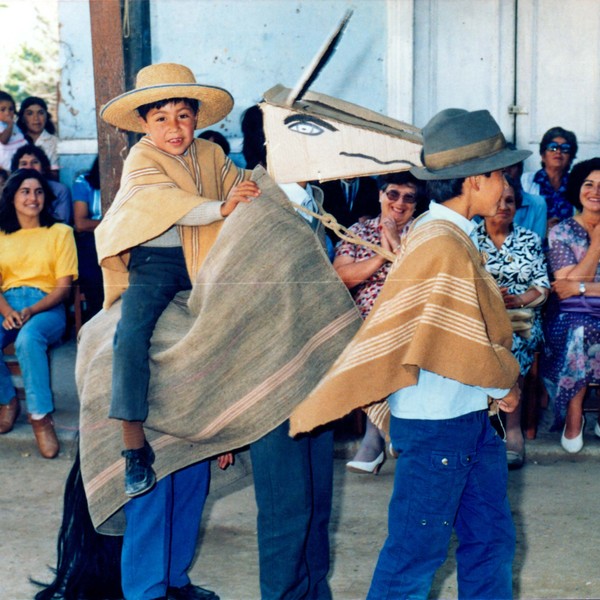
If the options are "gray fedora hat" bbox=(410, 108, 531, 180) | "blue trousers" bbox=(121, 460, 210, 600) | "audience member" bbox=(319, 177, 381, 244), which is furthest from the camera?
"audience member" bbox=(319, 177, 381, 244)

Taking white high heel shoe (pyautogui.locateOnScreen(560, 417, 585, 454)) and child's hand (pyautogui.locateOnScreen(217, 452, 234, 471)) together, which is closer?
child's hand (pyautogui.locateOnScreen(217, 452, 234, 471))

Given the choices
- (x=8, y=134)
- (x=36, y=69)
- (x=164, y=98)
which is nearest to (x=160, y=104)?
(x=164, y=98)

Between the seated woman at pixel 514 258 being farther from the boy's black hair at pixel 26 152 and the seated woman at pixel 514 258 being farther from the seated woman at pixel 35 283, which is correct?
the boy's black hair at pixel 26 152

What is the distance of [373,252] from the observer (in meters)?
4.52

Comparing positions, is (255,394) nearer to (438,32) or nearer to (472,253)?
(472,253)

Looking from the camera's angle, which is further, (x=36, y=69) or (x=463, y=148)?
(x=36, y=69)

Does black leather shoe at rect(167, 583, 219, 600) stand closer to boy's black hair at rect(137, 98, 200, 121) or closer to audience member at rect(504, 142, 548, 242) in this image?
boy's black hair at rect(137, 98, 200, 121)

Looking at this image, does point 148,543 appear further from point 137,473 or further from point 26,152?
point 26,152

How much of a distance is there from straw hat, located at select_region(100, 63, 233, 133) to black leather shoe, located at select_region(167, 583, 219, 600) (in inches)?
59.5

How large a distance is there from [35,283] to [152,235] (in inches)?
93.3

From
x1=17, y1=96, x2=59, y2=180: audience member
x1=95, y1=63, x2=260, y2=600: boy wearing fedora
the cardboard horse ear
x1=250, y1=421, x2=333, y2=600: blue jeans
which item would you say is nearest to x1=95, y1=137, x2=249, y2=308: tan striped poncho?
x1=95, y1=63, x2=260, y2=600: boy wearing fedora

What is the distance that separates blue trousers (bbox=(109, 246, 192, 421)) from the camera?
2912 mm

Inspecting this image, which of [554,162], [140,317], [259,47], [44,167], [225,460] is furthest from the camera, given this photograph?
[44,167]

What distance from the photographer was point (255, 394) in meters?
2.90
